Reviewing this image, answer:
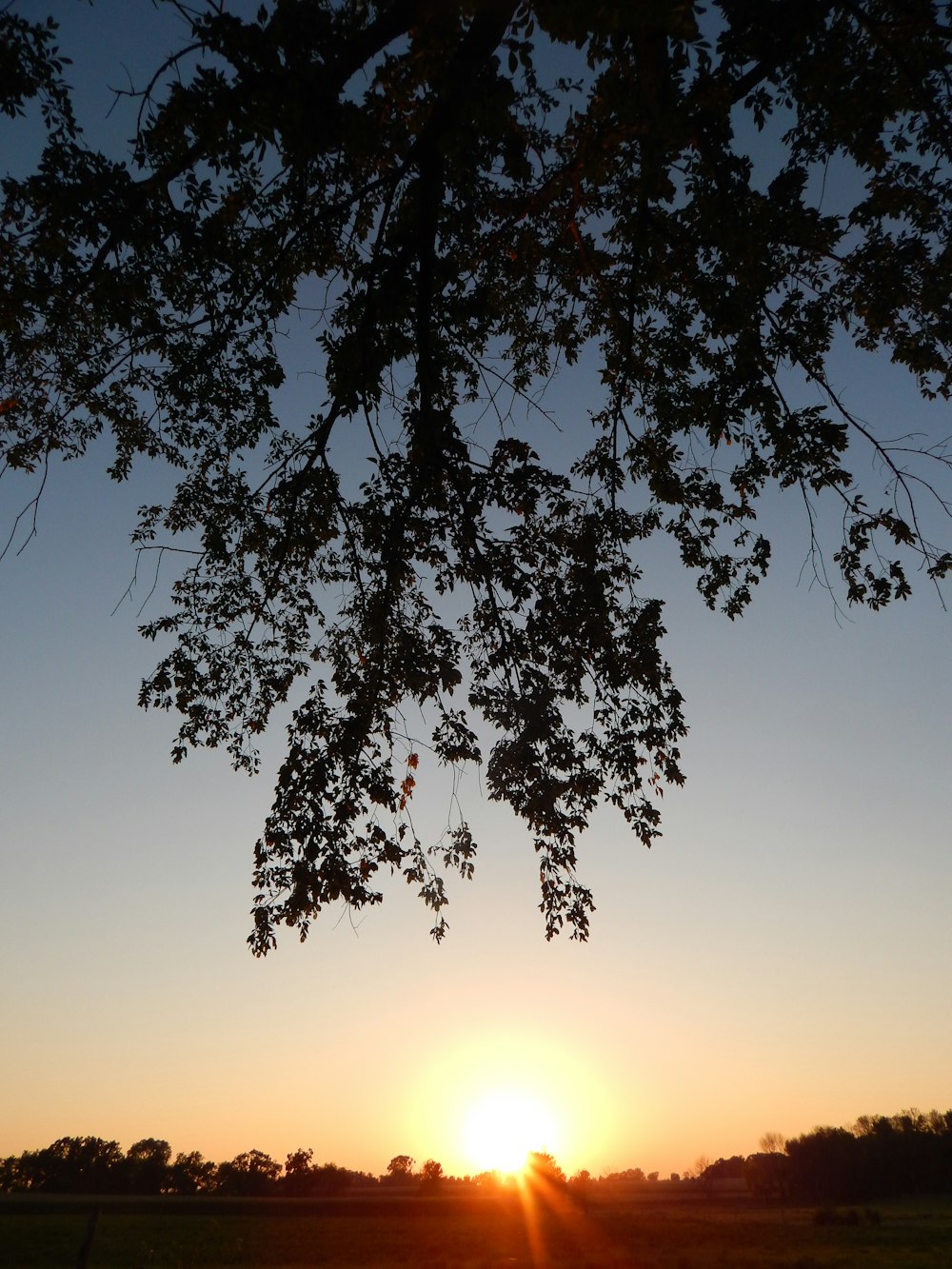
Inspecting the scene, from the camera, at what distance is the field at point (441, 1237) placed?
22.8m

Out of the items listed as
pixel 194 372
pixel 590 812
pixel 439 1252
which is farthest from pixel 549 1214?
pixel 194 372

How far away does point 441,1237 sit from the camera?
35.7m

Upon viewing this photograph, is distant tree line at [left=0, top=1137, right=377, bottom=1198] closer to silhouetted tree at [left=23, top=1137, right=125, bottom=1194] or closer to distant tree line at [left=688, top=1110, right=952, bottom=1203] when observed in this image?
silhouetted tree at [left=23, top=1137, right=125, bottom=1194]

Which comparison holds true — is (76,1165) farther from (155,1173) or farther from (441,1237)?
(441,1237)

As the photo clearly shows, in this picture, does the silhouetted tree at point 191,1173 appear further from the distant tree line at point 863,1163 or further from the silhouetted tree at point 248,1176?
the distant tree line at point 863,1163

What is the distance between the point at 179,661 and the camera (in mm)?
10102

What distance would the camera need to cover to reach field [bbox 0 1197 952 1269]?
22.8 m

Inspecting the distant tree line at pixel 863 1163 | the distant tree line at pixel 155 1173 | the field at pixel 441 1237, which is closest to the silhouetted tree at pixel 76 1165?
the distant tree line at pixel 155 1173

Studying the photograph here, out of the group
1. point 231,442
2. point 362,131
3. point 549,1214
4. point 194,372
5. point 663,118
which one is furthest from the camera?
point 549,1214

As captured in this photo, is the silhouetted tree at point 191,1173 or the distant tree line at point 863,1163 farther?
the distant tree line at point 863,1163

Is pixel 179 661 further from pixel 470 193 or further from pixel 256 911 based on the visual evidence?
pixel 470 193

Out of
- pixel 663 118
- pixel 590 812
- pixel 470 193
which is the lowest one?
pixel 590 812

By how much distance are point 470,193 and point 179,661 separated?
666cm

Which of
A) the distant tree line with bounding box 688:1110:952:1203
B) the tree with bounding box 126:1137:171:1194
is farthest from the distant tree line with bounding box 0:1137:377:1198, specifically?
the distant tree line with bounding box 688:1110:952:1203
